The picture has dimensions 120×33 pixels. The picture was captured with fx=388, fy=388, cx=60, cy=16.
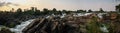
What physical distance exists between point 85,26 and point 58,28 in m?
5.80

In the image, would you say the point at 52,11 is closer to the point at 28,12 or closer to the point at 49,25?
the point at 28,12

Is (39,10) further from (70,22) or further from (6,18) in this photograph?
(70,22)

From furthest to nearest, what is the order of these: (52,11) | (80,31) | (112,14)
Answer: (52,11) → (112,14) → (80,31)

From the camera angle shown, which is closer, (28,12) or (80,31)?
(80,31)

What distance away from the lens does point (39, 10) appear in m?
134

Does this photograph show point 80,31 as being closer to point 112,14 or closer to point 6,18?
point 112,14

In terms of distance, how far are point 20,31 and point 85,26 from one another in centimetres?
1515

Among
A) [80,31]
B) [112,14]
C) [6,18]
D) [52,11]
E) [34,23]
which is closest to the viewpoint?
[80,31]

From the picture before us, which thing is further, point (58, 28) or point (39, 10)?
point (39, 10)

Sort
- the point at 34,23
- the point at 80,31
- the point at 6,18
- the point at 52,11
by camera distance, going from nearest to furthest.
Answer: the point at 80,31, the point at 34,23, the point at 6,18, the point at 52,11

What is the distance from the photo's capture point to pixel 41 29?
8319cm

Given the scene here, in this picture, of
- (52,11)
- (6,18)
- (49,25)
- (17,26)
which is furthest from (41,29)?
(52,11)

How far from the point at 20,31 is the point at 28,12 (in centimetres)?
4473

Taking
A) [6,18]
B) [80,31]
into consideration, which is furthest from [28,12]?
[80,31]
